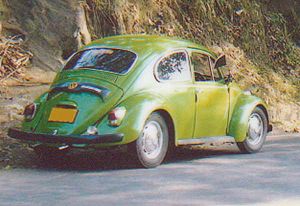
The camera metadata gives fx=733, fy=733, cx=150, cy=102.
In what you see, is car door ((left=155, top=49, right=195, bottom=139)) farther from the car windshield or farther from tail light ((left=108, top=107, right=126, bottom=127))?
tail light ((left=108, top=107, right=126, bottom=127))

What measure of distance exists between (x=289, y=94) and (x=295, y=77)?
3.77ft

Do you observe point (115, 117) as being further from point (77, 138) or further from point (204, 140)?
point (204, 140)

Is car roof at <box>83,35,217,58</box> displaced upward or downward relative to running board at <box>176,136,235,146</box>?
upward

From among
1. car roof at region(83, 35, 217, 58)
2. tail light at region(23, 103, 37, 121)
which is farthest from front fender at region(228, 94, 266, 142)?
tail light at region(23, 103, 37, 121)

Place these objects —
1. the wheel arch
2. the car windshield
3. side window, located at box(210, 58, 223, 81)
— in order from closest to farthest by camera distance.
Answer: the wheel arch, the car windshield, side window, located at box(210, 58, 223, 81)

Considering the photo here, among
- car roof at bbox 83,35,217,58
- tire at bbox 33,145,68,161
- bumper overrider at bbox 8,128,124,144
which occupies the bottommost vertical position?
tire at bbox 33,145,68,161

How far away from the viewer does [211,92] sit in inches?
430

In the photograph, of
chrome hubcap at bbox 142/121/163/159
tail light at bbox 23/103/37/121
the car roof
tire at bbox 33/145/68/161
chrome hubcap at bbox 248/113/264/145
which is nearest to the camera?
chrome hubcap at bbox 142/121/163/159

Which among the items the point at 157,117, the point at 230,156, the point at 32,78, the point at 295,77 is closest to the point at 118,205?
the point at 157,117

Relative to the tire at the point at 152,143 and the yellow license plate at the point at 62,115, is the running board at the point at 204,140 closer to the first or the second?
the tire at the point at 152,143

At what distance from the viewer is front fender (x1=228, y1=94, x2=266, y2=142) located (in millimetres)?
11164

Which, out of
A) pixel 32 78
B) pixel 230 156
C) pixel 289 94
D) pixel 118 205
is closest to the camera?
pixel 118 205

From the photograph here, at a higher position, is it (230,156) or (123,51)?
(123,51)

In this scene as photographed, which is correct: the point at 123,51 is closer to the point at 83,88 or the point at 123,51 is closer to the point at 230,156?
the point at 83,88
